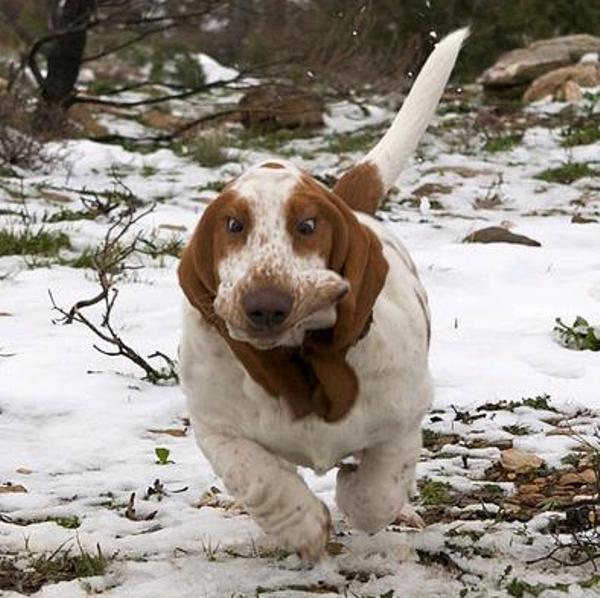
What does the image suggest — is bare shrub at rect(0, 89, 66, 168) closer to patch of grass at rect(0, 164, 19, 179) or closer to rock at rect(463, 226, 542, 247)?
patch of grass at rect(0, 164, 19, 179)

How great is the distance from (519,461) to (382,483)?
0.93m

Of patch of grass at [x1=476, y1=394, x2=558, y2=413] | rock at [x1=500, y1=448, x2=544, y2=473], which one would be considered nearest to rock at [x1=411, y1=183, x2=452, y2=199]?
patch of grass at [x1=476, y1=394, x2=558, y2=413]

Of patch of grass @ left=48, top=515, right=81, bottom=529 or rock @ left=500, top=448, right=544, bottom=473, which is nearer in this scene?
→ patch of grass @ left=48, top=515, right=81, bottom=529

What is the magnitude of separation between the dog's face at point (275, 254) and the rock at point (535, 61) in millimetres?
12778

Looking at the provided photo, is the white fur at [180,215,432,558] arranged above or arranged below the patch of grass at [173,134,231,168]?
above

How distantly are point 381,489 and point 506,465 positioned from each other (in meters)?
0.90

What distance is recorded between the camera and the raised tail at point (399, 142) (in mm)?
3502

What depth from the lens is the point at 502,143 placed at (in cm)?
1152

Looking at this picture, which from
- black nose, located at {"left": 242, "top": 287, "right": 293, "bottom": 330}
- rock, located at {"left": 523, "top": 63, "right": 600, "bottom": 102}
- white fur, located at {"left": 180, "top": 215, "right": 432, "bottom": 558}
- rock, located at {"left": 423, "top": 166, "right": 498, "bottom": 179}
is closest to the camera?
black nose, located at {"left": 242, "top": 287, "right": 293, "bottom": 330}

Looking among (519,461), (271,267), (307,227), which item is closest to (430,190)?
(519,461)

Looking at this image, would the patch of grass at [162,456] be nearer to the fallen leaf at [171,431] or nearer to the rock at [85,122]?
the fallen leaf at [171,431]

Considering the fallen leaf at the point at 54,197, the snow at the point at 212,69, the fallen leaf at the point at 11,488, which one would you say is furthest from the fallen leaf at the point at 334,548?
the snow at the point at 212,69

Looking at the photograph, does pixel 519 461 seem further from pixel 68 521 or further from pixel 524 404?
pixel 68 521

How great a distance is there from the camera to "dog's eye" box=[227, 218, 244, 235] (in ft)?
7.90
